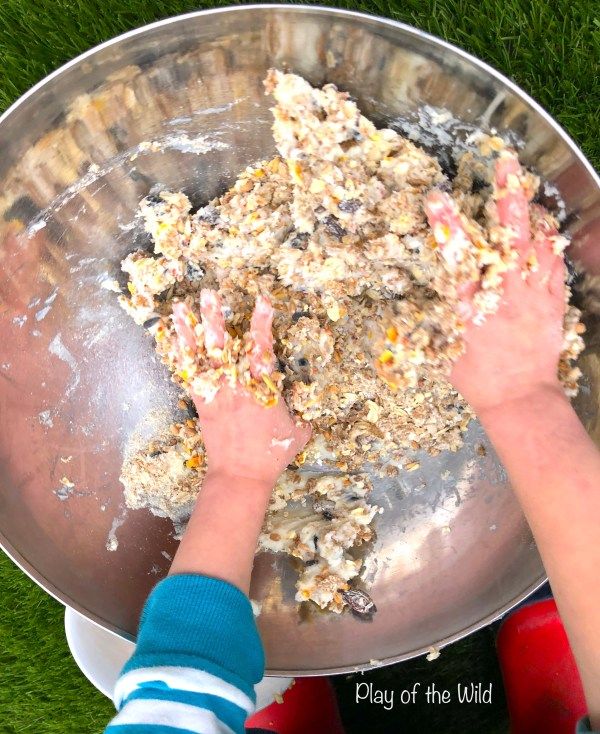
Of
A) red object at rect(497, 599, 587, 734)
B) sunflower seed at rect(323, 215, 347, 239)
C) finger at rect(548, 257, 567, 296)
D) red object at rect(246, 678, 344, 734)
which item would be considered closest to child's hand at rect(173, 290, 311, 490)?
sunflower seed at rect(323, 215, 347, 239)

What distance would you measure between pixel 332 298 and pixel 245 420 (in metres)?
0.25

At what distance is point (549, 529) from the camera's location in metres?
0.82

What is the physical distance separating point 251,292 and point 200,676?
23.1 inches

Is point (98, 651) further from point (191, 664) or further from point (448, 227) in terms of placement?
point (448, 227)

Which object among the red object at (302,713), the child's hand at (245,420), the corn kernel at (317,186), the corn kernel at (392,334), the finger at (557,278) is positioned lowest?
the red object at (302,713)

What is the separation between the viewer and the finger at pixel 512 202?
33.4 inches

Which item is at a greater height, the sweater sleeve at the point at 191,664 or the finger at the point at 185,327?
the finger at the point at 185,327

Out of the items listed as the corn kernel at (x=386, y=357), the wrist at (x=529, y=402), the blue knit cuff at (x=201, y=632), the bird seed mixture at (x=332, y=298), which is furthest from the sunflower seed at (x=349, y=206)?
the blue knit cuff at (x=201, y=632)

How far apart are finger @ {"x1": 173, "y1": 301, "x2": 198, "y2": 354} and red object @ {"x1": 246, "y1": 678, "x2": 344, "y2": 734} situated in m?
0.79

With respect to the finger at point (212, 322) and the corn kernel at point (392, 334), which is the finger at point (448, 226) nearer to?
the corn kernel at point (392, 334)

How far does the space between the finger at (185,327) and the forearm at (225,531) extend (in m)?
0.22

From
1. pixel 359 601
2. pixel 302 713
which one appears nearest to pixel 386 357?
pixel 359 601

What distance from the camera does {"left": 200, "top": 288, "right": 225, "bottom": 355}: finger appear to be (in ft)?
3.18

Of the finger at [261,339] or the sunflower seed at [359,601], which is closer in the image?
the finger at [261,339]
